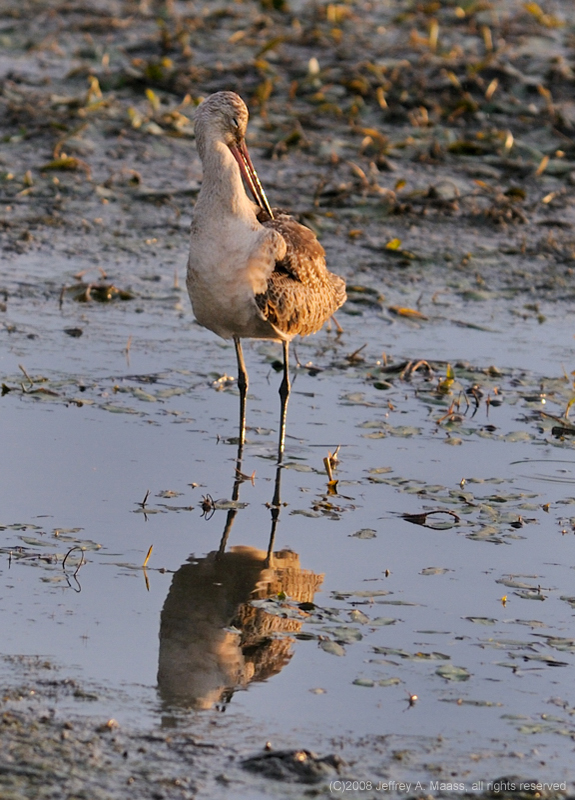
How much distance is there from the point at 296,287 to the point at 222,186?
2.15 ft

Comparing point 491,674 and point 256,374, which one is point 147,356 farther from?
point 491,674

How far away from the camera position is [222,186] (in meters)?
6.08

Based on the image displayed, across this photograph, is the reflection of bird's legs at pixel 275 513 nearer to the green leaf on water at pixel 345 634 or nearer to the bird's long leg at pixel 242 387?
the bird's long leg at pixel 242 387

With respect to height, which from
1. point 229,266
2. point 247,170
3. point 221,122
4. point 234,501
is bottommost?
point 234,501

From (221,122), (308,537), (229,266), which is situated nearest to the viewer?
(308,537)

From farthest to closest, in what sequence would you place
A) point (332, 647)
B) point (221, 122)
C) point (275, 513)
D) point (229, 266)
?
point (221, 122), point (229, 266), point (275, 513), point (332, 647)

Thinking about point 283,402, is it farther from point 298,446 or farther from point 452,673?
point 452,673

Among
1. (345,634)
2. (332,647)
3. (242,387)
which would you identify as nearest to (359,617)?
(345,634)

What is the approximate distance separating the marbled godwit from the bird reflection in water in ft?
3.65

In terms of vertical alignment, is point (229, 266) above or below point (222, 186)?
below

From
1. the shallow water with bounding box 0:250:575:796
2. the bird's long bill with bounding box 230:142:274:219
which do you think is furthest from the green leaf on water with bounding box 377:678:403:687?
the bird's long bill with bounding box 230:142:274:219

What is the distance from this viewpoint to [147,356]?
761 centimetres

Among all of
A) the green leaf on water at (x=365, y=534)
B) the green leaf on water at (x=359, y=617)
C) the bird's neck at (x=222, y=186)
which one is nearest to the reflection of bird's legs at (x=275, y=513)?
the green leaf on water at (x=365, y=534)

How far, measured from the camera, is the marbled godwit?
6027 mm
